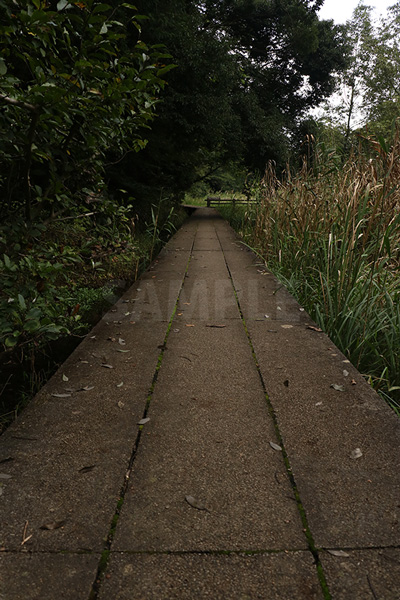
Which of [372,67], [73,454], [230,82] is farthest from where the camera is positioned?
[372,67]

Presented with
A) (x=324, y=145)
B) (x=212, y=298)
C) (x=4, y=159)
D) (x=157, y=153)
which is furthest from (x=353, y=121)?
(x=4, y=159)

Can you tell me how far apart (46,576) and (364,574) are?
782 mm

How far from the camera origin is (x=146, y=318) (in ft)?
9.53

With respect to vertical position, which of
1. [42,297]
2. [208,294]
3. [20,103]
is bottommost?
[208,294]

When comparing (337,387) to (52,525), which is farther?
(337,387)

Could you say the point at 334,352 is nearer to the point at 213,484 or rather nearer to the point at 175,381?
the point at 175,381

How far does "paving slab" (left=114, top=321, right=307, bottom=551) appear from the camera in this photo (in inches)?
42.4

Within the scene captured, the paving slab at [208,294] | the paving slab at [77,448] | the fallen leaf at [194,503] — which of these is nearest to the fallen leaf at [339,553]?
the fallen leaf at [194,503]

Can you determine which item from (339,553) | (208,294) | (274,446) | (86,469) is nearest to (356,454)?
(274,446)

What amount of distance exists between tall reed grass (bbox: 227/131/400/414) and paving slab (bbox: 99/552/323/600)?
1.40 meters

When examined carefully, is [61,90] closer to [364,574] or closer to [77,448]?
[77,448]

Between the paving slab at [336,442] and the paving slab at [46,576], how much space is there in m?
0.61

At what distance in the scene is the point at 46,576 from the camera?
959 mm

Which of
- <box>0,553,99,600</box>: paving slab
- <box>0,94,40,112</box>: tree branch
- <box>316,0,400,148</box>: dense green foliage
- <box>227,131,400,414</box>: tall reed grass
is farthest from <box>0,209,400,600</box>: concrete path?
<box>316,0,400,148</box>: dense green foliage
